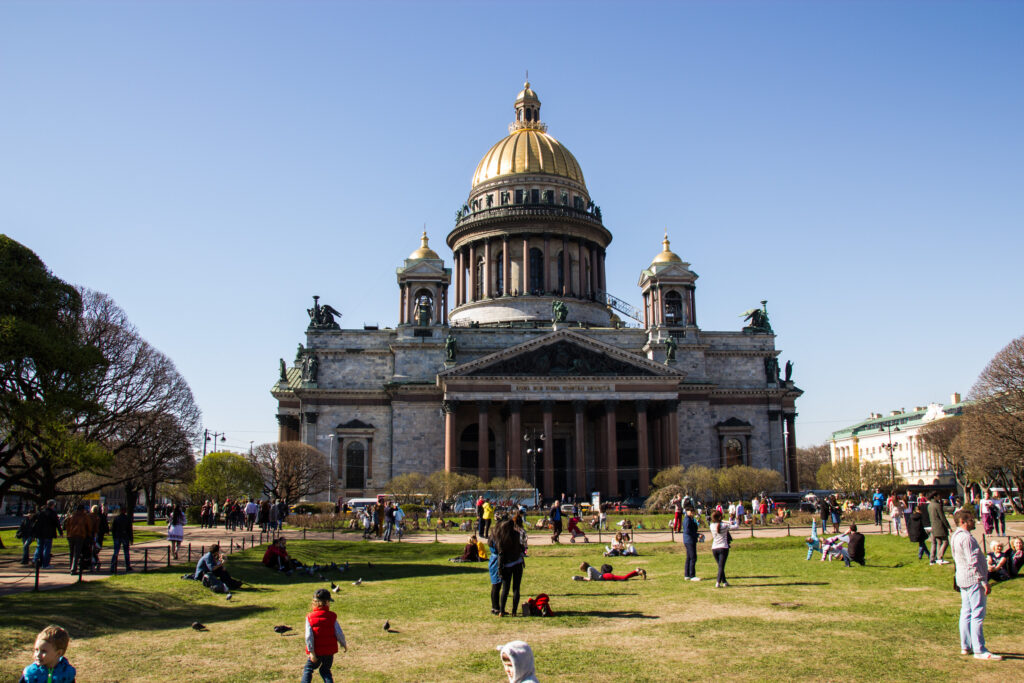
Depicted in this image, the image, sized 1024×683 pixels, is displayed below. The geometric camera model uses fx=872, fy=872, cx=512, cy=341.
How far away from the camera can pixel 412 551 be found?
106 feet

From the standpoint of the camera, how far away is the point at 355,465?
225 feet

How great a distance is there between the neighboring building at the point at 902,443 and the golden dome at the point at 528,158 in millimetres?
52659

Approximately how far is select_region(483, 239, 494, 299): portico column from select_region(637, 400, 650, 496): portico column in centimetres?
2096

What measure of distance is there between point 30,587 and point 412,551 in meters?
14.3

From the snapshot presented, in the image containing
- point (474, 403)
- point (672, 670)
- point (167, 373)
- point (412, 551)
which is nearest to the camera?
point (672, 670)

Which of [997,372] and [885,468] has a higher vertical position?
[997,372]

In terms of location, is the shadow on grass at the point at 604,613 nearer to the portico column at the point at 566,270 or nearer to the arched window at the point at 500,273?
the portico column at the point at 566,270

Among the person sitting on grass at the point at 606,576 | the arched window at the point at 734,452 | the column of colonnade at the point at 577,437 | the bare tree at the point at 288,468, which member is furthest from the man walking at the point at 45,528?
the arched window at the point at 734,452

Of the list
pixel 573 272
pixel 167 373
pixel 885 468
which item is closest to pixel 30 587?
pixel 167 373

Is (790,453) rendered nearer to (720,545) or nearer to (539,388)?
(539,388)

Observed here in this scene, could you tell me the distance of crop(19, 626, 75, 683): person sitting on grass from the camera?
24.7 feet

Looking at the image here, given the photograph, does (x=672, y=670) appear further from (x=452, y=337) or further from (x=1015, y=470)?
(x=452, y=337)

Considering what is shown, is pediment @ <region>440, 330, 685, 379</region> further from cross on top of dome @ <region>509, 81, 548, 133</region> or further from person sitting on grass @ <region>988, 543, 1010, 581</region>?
person sitting on grass @ <region>988, 543, 1010, 581</region>

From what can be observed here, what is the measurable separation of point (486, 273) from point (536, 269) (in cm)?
469
